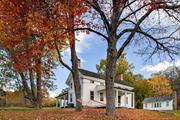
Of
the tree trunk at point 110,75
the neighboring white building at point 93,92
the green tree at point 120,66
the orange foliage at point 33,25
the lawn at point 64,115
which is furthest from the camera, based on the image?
the green tree at point 120,66

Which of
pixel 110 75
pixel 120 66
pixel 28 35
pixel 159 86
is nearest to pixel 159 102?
pixel 159 86

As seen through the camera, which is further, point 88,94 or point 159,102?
point 159,102

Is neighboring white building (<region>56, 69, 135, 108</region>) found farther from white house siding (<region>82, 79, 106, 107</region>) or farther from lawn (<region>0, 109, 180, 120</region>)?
lawn (<region>0, 109, 180, 120</region>)

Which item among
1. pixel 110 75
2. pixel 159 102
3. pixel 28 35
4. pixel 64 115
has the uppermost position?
pixel 28 35

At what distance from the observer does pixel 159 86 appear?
307ft

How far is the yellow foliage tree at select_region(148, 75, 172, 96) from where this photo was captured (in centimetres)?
9225

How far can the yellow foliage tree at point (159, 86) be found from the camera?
3632 inches

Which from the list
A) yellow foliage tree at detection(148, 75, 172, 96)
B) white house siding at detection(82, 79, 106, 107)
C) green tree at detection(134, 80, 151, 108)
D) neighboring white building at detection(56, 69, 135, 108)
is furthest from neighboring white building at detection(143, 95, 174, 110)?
white house siding at detection(82, 79, 106, 107)

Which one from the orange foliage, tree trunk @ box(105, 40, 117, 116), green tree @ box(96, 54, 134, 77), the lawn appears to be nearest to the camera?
the lawn

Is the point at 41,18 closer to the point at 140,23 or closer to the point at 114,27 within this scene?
the point at 114,27

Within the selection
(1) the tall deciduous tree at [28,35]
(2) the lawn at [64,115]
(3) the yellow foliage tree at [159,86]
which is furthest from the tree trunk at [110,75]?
(3) the yellow foliage tree at [159,86]

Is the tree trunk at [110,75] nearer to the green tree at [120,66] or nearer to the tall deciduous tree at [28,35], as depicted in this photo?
the tall deciduous tree at [28,35]

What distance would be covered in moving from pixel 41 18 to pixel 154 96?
7508 centimetres

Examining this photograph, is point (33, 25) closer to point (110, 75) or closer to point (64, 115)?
point (110, 75)
